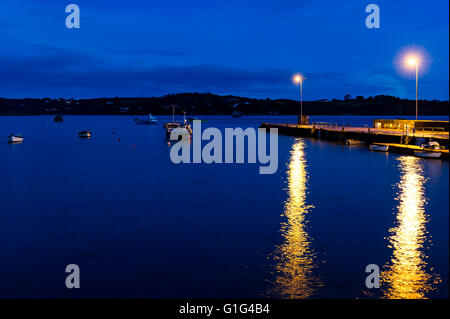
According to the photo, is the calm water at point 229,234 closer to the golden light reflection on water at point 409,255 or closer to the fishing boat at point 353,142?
the golden light reflection on water at point 409,255

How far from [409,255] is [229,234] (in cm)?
961

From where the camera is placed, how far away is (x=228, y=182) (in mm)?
43969

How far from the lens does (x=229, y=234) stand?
24344 millimetres

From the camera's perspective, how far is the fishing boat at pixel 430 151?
52044 mm

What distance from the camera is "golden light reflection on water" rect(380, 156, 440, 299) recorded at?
16688mm

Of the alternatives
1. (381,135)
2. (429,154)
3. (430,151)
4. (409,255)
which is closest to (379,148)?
(381,135)

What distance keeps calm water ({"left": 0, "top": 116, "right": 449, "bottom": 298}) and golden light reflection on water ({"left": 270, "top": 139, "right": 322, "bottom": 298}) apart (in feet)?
0.27

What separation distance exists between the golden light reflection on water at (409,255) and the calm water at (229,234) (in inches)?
2.2

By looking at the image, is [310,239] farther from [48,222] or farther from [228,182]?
[228,182]

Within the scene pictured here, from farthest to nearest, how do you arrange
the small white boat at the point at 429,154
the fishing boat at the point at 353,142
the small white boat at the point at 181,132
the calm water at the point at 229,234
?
the small white boat at the point at 181,132
the fishing boat at the point at 353,142
the small white boat at the point at 429,154
the calm water at the point at 229,234

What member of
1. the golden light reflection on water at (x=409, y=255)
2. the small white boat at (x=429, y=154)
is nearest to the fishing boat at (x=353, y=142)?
the small white boat at (x=429, y=154)

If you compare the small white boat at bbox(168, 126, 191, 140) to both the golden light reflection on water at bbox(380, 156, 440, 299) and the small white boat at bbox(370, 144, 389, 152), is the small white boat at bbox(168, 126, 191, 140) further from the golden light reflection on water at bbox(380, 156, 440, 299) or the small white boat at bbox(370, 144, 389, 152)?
the golden light reflection on water at bbox(380, 156, 440, 299)

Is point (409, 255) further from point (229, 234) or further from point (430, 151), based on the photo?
point (430, 151)
